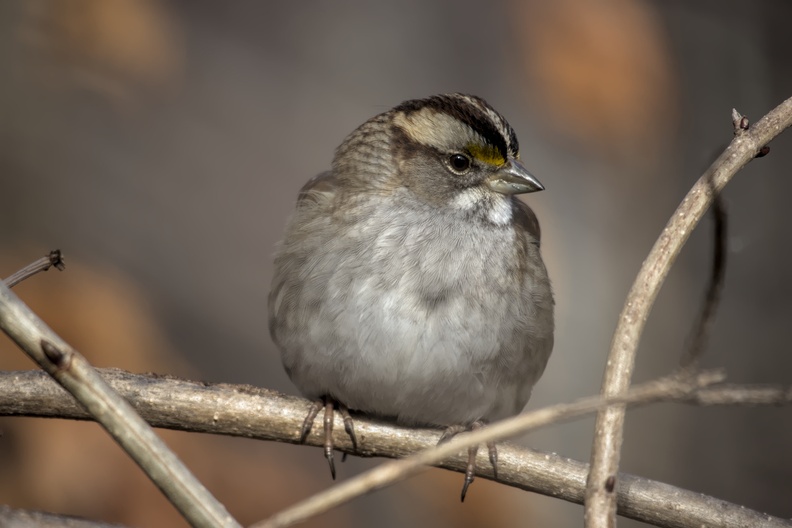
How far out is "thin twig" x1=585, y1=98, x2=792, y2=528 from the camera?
1736 mm

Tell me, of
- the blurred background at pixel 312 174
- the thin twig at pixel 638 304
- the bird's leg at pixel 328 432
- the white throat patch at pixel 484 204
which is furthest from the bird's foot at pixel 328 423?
the blurred background at pixel 312 174

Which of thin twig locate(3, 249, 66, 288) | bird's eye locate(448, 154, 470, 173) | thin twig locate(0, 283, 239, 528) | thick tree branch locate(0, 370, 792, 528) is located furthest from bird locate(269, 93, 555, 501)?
thin twig locate(0, 283, 239, 528)

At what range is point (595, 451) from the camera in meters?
1.76

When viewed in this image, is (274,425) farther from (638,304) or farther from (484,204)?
(638,304)

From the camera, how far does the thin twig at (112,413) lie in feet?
5.27

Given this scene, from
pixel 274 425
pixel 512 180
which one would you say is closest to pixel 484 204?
pixel 512 180

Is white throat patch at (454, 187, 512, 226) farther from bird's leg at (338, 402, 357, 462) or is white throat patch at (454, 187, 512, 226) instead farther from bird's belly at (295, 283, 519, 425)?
bird's leg at (338, 402, 357, 462)

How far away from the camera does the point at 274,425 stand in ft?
8.48

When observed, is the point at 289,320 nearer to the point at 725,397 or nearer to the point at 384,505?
the point at 725,397

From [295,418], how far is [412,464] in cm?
112

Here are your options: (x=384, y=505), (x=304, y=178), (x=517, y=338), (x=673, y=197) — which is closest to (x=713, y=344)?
(x=673, y=197)

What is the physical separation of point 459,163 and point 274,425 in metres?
0.90

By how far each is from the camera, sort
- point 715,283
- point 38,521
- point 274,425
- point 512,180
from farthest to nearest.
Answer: point 512,180 < point 274,425 < point 715,283 < point 38,521

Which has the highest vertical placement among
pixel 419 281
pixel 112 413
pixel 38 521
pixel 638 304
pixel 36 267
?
pixel 419 281
